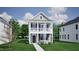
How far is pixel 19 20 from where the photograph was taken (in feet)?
58.9

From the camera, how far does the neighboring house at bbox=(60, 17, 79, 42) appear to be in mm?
18469

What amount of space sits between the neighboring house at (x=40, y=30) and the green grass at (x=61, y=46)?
1.09ft

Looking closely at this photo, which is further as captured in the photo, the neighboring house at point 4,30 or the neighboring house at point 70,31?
the neighboring house at point 70,31

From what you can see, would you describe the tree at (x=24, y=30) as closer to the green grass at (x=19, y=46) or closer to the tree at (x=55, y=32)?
the green grass at (x=19, y=46)

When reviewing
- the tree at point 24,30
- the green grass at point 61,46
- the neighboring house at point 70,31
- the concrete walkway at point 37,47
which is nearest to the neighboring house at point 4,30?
the tree at point 24,30

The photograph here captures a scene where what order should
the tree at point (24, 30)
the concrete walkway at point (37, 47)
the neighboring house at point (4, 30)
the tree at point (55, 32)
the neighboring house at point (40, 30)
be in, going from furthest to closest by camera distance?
the tree at point (55, 32) < the neighboring house at point (40, 30) < the neighboring house at point (4, 30) < the tree at point (24, 30) < the concrete walkway at point (37, 47)

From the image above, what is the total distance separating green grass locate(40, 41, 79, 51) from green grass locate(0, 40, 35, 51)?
85 centimetres

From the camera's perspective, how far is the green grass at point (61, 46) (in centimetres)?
1797

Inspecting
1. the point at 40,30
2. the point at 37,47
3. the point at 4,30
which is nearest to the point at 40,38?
the point at 40,30

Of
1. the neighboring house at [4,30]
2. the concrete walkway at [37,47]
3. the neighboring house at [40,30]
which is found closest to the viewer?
the concrete walkway at [37,47]

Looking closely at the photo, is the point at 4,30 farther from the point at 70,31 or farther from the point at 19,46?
the point at 70,31
